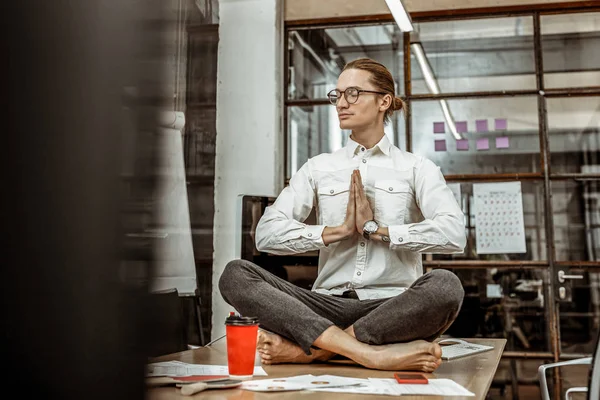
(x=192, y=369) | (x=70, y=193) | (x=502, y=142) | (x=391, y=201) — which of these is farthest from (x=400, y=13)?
(x=70, y=193)

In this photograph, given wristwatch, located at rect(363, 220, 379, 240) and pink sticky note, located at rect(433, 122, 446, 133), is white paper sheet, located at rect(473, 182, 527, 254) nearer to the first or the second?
pink sticky note, located at rect(433, 122, 446, 133)

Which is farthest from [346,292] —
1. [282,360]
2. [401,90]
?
[401,90]

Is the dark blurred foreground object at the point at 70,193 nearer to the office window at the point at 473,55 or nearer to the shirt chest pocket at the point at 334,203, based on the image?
the shirt chest pocket at the point at 334,203

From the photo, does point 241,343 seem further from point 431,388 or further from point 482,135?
point 482,135

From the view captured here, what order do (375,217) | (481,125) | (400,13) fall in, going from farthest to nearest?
(481,125) < (400,13) < (375,217)

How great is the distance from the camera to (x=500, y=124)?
12.2 feet

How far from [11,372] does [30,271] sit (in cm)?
3

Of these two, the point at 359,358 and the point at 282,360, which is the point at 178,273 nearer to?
the point at 282,360

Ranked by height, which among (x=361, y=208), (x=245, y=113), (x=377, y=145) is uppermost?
(x=245, y=113)

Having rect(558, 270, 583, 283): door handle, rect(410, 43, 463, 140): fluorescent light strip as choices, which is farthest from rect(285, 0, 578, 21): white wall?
rect(558, 270, 583, 283): door handle

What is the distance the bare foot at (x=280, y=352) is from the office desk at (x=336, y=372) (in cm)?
2

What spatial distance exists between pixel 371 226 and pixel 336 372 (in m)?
0.59

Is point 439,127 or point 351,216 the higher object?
point 439,127

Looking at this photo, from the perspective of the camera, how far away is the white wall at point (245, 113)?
12.5 ft
